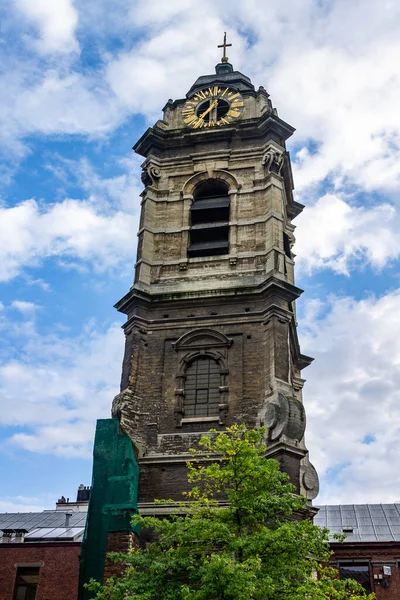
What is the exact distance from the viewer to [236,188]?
2998cm

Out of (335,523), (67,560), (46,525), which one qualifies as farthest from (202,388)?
(46,525)

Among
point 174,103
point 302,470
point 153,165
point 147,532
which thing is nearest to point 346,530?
point 302,470

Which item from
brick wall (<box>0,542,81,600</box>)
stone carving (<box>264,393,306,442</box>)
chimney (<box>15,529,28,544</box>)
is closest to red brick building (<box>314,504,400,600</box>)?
stone carving (<box>264,393,306,442</box>)

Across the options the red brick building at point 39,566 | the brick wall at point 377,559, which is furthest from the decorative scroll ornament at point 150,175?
the brick wall at point 377,559

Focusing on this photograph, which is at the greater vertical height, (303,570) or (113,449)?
(113,449)

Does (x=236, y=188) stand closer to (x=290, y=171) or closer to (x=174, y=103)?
(x=290, y=171)

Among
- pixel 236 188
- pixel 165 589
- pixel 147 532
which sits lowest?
pixel 165 589

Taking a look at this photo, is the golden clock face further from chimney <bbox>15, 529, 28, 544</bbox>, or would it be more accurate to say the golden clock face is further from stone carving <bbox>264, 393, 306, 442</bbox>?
chimney <bbox>15, 529, 28, 544</bbox>

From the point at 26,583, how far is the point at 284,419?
13.4m

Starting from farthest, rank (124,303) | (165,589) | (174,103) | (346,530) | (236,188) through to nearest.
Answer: (174,103), (346,530), (236,188), (124,303), (165,589)

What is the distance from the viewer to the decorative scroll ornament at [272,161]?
98.9ft

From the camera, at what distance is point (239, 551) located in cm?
1647

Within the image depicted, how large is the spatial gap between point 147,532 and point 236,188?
1407 cm

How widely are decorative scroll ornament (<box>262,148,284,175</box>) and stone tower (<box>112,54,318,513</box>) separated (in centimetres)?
5
